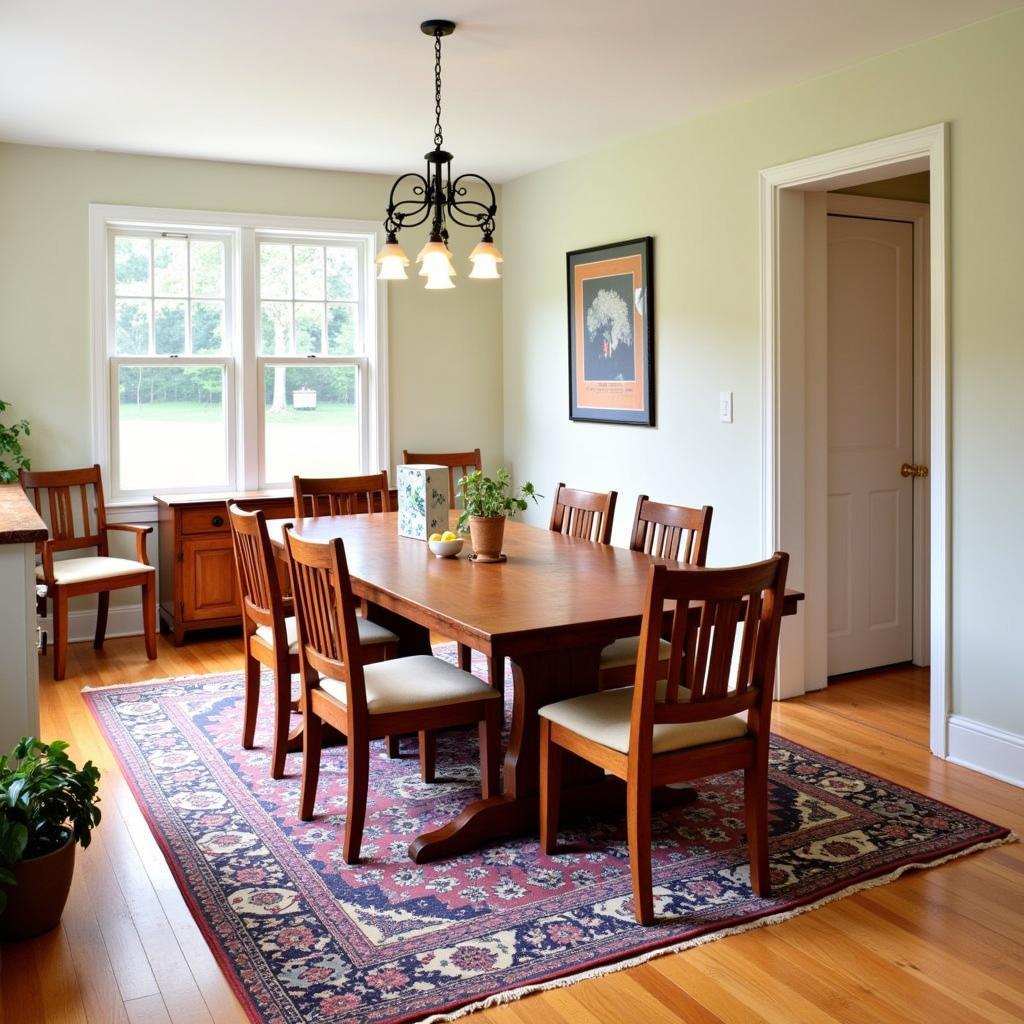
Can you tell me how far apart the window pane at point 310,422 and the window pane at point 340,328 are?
11 cm

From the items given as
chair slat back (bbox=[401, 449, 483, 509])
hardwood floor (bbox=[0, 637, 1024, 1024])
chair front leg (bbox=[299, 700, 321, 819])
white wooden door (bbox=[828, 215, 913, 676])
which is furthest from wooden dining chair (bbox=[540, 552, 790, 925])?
chair slat back (bbox=[401, 449, 483, 509])

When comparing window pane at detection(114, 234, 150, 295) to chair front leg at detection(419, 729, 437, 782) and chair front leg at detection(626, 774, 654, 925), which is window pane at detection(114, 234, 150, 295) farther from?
chair front leg at detection(626, 774, 654, 925)

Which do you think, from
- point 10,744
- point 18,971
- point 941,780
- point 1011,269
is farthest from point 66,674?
point 1011,269

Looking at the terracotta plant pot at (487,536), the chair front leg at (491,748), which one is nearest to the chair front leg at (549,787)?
the chair front leg at (491,748)

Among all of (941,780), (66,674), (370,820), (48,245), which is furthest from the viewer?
(48,245)

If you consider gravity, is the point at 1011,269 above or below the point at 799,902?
above

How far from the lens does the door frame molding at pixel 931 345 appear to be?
3730mm

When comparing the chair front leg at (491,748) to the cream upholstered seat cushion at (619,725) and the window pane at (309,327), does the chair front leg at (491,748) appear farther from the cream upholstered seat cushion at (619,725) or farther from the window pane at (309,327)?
the window pane at (309,327)

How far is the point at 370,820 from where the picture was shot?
331cm

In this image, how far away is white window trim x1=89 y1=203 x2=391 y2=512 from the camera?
5.56 meters

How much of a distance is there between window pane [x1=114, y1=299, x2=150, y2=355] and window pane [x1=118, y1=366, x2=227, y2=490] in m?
0.11

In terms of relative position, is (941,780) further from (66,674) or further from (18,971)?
(66,674)

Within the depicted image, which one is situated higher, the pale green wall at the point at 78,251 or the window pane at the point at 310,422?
the pale green wall at the point at 78,251

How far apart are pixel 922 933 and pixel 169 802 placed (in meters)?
2.23
